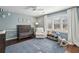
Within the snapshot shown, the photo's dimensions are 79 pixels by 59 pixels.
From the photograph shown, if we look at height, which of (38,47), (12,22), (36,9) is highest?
(36,9)

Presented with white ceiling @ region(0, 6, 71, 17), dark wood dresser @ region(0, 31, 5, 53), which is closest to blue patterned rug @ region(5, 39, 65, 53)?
dark wood dresser @ region(0, 31, 5, 53)

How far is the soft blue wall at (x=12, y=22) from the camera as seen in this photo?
134 cm

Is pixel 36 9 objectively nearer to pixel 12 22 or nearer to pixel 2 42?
pixel 12 22

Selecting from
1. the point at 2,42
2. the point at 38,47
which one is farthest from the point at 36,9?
the point at 2,42

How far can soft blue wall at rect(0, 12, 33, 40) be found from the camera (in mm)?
1341

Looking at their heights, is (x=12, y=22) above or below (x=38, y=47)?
above

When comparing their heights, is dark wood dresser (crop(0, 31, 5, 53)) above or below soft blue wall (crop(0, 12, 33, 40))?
below

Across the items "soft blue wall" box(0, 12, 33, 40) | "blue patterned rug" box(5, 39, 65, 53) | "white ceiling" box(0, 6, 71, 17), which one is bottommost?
"blue patterned rug" box(5, 39, 65, 53)

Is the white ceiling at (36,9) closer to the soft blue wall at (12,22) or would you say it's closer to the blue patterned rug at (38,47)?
the soft blue wall at (12,22)

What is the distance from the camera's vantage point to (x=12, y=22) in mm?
1369

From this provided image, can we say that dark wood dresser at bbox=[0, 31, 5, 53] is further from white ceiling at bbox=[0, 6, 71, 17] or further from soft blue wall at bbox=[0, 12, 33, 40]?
white ceiling at bbox=[0, 6, 71, 17]

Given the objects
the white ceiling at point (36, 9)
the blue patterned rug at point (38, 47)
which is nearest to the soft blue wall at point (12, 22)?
the white ceiling at point (36, 9)
